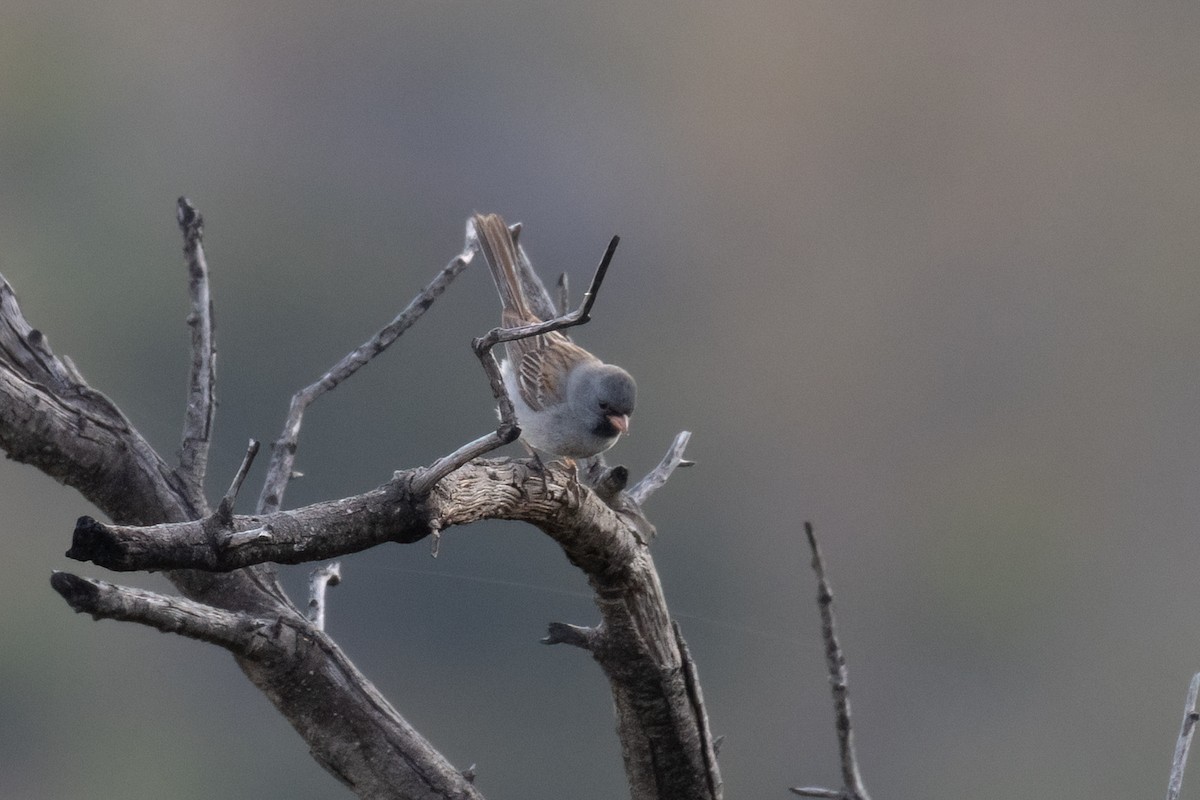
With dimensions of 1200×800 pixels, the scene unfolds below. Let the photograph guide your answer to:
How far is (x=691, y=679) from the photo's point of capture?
2156mm

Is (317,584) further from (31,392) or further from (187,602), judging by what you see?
(187,602)

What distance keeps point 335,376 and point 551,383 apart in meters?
0.90

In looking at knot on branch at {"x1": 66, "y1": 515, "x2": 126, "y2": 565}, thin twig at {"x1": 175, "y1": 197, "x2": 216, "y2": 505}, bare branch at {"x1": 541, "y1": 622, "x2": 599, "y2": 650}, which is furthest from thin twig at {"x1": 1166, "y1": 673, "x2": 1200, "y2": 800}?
thin twig at {"x1": 175, "y1": 197, "x2": 216, "y2": 505}

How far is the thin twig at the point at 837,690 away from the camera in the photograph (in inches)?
68.5

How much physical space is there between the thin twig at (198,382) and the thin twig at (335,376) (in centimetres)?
13

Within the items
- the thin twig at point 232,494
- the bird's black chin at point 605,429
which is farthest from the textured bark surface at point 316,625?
the bird's black chin at point 605,429

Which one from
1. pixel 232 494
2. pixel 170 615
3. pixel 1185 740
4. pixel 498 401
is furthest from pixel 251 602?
pixel 1185 740

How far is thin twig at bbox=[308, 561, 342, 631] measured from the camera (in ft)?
6.99

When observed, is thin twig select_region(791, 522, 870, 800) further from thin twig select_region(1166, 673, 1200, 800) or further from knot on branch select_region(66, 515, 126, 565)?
knot on branch select_region(66, 515, 126, 565)

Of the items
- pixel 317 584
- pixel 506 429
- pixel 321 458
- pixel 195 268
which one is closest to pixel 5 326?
pixel 195 268

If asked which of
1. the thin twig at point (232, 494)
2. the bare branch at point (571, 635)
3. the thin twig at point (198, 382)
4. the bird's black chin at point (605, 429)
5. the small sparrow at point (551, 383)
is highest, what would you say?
the small sparrow at point (551, 383)

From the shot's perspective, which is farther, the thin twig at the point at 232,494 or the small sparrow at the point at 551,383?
the small sparrow at the point at 551,383

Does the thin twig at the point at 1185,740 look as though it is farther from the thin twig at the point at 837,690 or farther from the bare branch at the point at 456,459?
the bare branch at the point at 456,459

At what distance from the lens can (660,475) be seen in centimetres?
243
